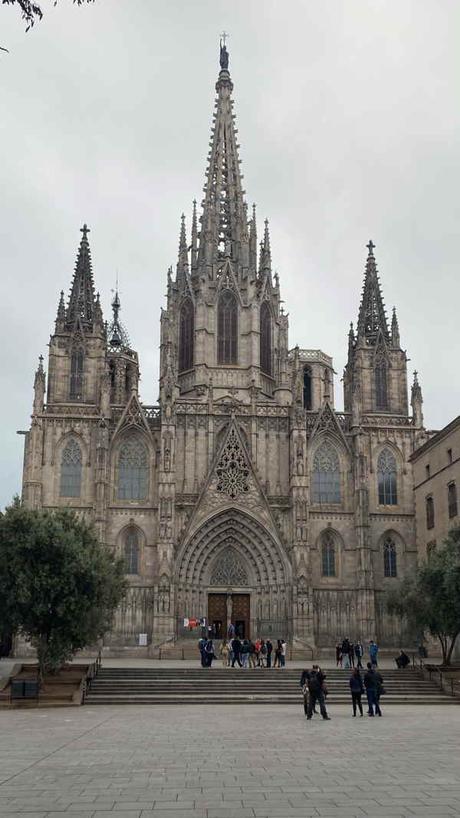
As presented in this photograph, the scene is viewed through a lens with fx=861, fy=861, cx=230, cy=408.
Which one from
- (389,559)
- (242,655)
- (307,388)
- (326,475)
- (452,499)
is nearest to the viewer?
(242,655)

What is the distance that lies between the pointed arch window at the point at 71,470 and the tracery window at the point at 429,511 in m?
22.6

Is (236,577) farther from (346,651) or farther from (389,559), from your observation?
(346,651)

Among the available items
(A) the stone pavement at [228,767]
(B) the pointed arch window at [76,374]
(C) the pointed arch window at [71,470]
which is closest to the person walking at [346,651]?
(A) the stone pavement at [228,767]

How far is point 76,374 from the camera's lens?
6000cm

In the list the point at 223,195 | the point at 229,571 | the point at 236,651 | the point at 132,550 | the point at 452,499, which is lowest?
the point at 236,651

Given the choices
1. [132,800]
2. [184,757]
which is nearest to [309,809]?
[132,800]

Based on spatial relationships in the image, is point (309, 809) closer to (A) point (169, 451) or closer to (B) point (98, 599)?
(B) point (98, 599)

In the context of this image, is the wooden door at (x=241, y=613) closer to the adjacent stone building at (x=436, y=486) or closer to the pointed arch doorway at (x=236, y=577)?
the pointed arch doorway at (x=236, y=577)

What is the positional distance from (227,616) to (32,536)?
24373 mm

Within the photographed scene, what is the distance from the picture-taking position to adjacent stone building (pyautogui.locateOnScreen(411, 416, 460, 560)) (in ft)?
165

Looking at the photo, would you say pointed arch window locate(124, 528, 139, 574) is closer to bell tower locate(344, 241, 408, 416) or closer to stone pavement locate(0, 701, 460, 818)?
bell tower locate(344, 241, 408, 416)

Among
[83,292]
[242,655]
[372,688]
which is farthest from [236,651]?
[83,292]

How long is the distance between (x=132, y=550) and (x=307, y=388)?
31.6 meters

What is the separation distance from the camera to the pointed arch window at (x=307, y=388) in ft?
266
